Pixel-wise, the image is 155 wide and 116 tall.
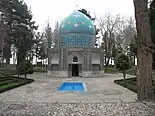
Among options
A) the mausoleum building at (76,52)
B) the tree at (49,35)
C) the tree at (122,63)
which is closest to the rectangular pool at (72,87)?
the tree at (122,63)

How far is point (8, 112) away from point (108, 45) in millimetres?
42183

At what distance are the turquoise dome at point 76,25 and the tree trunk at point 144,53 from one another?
25.2m

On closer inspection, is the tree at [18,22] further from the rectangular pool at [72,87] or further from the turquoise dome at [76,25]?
the rectangular pool at [72,87]

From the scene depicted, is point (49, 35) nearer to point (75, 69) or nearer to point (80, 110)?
point (75, 69)

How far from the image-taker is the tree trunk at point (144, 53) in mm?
8148

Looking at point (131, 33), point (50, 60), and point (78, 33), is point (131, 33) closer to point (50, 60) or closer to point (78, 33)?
point (78, 33)

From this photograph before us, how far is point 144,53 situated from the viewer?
8.12 meters

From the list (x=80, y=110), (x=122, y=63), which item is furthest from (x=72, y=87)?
(x=80, y=110)

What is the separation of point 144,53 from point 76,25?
26050 mm

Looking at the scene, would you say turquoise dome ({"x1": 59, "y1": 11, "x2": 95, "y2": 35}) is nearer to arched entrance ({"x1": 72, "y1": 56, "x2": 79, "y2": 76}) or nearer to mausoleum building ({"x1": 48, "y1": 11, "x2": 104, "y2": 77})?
mausoleum building ({"x1": 48, "y1": 11, "x2": 104, "y2": 77})

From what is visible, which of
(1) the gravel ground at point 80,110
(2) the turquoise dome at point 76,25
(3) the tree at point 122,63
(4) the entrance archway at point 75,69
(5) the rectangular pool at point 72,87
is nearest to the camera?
(1) the gravel ground at point 80,110

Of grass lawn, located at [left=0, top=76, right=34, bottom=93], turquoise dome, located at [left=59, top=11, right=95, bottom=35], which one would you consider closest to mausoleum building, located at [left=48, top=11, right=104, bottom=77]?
turquoise dome, located at [left=59, top=11, right=95, bottom=35]

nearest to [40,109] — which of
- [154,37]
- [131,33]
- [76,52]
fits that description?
[154,37]

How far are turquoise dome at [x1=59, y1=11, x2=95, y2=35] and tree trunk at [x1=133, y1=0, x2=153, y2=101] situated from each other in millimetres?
25218
